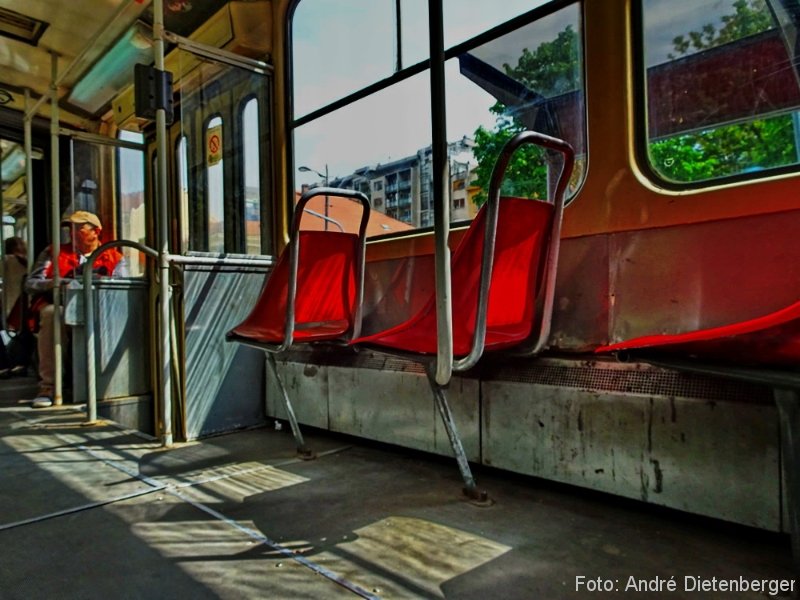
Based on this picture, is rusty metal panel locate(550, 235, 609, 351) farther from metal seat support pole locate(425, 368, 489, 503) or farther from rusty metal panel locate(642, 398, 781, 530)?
metal seat support pole locate(425, 368, 489, 503)

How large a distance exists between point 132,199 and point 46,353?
168 centimetres

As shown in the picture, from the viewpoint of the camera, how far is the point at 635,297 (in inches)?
67.3

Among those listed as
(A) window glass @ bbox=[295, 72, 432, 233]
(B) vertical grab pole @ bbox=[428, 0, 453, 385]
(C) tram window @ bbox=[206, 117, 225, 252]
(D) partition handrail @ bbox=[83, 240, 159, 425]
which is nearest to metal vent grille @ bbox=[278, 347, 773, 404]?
(B) vertical grab pole @ bbox=[428, 0, 453, 385]

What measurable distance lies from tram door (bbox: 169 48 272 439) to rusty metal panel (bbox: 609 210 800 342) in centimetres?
193

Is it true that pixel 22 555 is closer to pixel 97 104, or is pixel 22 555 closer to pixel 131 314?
pixel 131 314

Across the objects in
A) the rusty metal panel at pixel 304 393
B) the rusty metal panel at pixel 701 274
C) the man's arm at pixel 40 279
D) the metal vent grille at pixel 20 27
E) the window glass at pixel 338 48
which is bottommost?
the rusty metal panel at pixel 304 393

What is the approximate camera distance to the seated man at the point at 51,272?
3459 mm

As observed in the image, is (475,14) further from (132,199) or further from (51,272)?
(132,199)

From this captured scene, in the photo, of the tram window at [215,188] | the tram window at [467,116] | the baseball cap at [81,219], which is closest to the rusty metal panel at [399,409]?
the tram window at [467,116]

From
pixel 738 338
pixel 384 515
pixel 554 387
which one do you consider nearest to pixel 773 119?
pixel 738 338

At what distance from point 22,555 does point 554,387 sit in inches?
62.7

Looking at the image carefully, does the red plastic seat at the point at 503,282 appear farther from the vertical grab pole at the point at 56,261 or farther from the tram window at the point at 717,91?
the vertical grab pole at the point at 56,261

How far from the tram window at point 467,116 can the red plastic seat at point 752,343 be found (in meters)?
0.88

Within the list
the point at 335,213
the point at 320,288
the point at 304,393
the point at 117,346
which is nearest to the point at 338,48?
the point at 335,213
